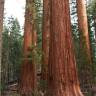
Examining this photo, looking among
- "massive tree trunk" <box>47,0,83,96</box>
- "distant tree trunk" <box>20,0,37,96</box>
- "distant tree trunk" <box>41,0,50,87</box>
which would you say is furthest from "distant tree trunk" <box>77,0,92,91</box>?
"massive tree trunk" <box>47,0,83,96</box>

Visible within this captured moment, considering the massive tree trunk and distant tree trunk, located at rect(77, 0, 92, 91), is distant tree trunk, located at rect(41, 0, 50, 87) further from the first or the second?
the massive tree trunk

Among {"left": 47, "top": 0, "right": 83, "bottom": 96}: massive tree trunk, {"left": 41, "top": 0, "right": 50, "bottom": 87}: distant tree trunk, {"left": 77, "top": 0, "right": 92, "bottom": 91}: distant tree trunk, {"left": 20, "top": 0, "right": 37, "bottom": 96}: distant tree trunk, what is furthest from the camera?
{"left": 77, "top": 0, "right": 92, "bottom": 91}: distant tree trunk

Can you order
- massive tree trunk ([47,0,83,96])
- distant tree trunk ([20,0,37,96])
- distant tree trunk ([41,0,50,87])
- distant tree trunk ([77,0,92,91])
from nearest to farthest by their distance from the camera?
massive tree trunk ([47,0,83,96]) → distant tree trunk ([20,0,37,96]) → distant tree trunk ([41,0,50,87]) → distant tree trunk ([77,0,92,91])

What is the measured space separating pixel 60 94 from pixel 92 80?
9688 mm

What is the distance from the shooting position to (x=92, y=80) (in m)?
20.2

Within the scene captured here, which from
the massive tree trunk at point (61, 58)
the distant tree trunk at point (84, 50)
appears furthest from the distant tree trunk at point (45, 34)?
the massive tree trunk at point (61, 58)

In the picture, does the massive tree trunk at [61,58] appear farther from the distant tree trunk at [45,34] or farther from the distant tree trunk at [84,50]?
the distant tree trunk at [84,50]

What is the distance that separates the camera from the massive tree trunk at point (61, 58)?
429 inches

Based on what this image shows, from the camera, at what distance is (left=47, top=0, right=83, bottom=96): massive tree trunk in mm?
10906

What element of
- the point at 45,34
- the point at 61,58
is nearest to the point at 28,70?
the point at 45,34

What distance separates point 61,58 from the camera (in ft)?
36.3

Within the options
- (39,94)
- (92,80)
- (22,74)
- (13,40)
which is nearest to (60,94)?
(39,94)

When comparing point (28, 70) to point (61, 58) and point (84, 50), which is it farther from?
point (61, 58)

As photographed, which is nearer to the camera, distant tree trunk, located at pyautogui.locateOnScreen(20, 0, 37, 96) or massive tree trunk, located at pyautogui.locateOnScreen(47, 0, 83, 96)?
massive tree trunk, located at pyautogui.locateOnScreen(47, 0, 83, 96)
